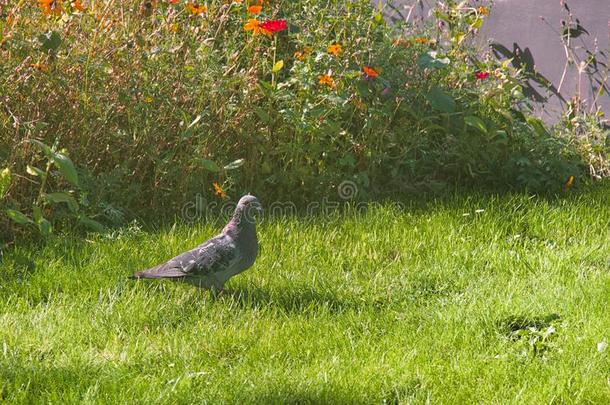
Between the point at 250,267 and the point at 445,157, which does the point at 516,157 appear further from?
the point at 250,267

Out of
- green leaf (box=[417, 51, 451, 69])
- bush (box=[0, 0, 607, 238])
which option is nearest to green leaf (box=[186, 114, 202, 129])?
bush (box=[0, 0, 607, 238])

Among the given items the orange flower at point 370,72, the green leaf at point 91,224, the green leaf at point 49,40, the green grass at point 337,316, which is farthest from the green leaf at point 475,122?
the green leaf at point 49,40

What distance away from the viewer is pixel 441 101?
572 cm

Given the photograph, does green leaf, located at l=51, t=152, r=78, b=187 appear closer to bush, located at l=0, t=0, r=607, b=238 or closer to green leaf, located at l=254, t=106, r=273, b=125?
bush, located at l=0, t=0, r=607, b=238

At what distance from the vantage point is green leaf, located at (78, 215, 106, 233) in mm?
4883

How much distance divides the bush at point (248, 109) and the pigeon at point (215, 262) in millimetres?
811

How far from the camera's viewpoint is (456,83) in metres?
6.21

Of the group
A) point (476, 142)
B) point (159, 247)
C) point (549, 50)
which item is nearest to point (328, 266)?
point (159, 247)

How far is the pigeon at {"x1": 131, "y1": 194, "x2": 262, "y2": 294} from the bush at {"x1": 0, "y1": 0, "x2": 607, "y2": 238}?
0.81 meters

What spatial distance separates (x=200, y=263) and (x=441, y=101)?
2088 millimetres

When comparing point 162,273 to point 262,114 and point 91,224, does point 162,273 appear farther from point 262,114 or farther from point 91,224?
point 262,114

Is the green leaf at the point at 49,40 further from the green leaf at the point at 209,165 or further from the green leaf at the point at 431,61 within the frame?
the green leaf at the point at 431,61

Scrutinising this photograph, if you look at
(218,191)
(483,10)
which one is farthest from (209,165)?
(483,10)

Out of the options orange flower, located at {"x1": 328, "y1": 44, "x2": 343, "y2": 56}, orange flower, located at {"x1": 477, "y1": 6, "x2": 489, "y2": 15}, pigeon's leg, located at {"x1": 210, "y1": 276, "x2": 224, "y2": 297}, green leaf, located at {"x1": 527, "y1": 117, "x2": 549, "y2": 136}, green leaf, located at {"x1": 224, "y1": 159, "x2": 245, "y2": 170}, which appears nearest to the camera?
pigeon's leg, located at {"x1": 210, "y1": 276, "x2": 224, "y2": 297}
